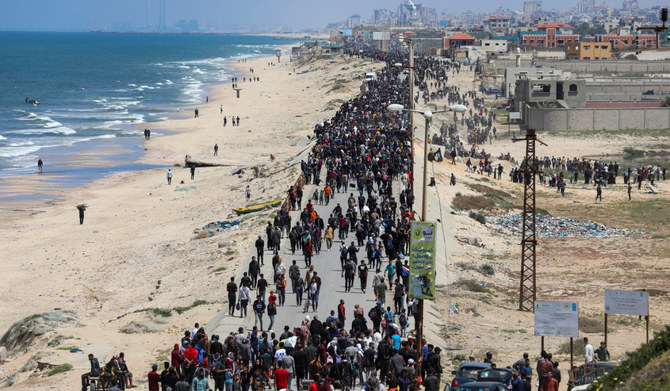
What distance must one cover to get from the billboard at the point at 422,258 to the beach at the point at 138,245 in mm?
6885

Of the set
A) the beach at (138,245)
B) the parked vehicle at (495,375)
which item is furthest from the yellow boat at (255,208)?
the parked vehicle at (495,375)

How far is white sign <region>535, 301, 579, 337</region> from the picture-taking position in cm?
1706

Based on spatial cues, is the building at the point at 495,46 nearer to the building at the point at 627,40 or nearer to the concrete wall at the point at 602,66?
the building at the point at 627,40

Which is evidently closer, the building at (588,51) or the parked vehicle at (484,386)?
the parked vehicle at (484,386)

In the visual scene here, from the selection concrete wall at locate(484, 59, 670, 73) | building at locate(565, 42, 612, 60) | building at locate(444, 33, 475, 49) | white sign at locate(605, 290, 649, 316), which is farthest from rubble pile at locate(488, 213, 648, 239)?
building at locate(444, 33, 475, 49)

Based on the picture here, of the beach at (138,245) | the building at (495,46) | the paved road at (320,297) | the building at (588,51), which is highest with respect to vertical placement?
the building at (495,46)

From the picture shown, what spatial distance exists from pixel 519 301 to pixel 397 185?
927 centimetres

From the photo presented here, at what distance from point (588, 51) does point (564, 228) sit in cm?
8488

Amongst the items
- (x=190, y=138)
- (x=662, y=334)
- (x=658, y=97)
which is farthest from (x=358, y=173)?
(x=658, y=97)

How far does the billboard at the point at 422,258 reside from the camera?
53.1 ft

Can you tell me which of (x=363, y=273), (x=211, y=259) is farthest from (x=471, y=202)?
(x=363, y=273)

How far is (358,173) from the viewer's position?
32.3 m

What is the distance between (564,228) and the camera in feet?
118

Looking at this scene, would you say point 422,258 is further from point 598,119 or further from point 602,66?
point 602,66
